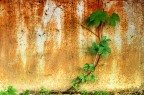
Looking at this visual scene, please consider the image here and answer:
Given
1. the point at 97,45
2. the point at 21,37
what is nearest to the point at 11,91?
the point at 21,37

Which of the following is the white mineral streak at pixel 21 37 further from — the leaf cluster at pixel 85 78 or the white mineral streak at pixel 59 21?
the leaf cluster at pixel 85 78

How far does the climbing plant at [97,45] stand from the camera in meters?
4.74

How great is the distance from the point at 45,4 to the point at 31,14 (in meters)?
0.23

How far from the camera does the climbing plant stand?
15.5ft

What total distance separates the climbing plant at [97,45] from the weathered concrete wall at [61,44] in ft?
0.25

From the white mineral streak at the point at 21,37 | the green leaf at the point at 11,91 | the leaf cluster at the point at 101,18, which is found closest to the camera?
the green leaf at the point at 11,91

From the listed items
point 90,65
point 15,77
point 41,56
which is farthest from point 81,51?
point 15,77

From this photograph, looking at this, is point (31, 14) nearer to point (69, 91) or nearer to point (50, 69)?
point (50, 69)

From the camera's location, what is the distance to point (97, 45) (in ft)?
15.7

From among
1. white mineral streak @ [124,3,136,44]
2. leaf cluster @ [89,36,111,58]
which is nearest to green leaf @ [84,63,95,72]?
leaf cluster @ [89,36,111,58]

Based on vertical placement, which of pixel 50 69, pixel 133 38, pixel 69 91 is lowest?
pixel 69 91

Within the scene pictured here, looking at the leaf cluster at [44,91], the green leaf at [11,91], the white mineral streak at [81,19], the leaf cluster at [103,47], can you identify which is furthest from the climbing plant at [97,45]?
the green leaf at [11,91]

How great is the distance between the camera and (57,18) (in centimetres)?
487

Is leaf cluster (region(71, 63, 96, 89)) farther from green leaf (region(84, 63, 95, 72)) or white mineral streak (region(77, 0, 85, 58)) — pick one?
white mineral streak (region(77, 0, 85, 58))
